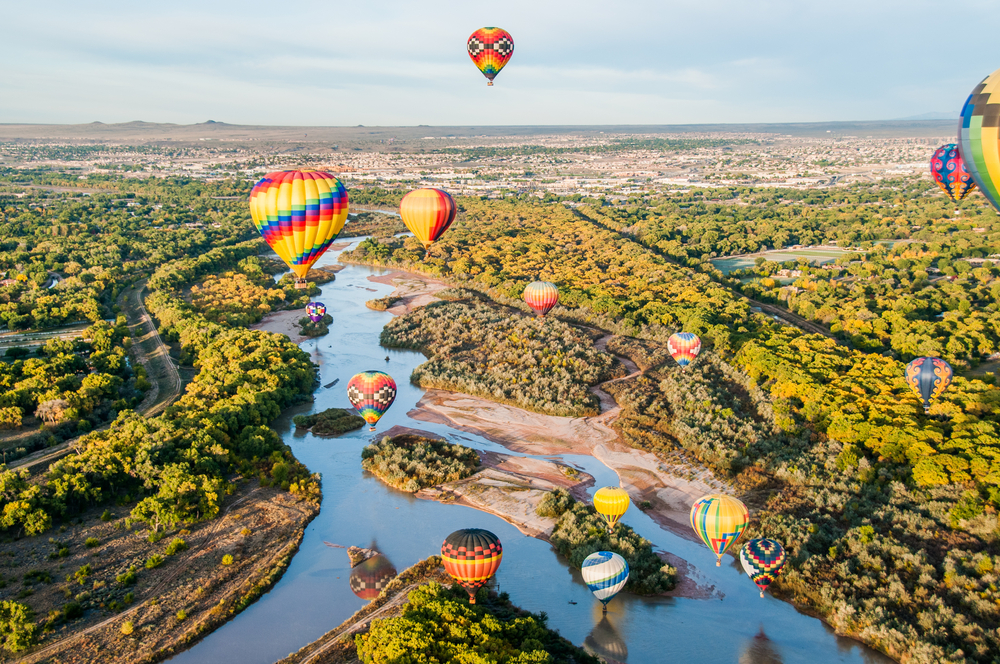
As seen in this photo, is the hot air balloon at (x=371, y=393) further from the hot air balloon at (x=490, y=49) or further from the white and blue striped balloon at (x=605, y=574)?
the hot air balloon at (x=490, y=49)

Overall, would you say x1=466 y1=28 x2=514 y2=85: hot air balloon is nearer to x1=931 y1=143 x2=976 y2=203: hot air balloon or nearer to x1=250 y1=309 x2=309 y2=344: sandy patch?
x1=250 y1=309 x2=309 y2=344: sandy patch

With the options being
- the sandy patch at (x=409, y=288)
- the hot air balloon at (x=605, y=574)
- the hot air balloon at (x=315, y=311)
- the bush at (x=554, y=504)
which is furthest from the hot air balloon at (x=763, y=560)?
the sandy patch at (x=409, y=288)

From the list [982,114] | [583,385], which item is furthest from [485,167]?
[982,114]

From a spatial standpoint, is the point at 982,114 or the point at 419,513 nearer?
the point at 982,114

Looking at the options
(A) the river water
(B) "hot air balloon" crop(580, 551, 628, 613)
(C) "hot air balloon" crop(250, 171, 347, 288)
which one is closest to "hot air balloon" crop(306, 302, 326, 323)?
(C) "hot air balloon" crop(250, 171, 347, 288)

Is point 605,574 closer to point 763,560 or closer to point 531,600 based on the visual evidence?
point 531,600

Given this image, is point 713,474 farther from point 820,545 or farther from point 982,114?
point 982,114
